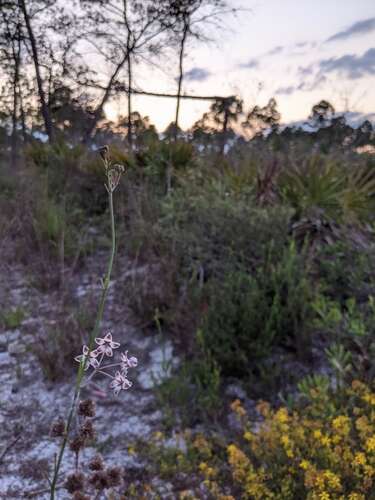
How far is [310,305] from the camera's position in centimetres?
334

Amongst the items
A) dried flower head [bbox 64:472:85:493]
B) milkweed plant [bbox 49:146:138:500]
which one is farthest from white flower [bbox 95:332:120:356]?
dried flower head [bbox 64:472:85:493]

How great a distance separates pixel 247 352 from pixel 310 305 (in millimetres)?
510

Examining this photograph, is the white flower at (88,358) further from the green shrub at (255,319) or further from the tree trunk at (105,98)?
the tree trunk at (105,98)

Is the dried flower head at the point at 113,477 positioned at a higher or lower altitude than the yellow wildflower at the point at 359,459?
higher

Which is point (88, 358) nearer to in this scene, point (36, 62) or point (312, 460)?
point (312, 460)

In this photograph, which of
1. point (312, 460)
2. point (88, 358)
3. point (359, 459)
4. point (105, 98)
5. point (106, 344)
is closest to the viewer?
point (88, 358)

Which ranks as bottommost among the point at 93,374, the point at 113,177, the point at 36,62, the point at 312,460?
the point at 312,460

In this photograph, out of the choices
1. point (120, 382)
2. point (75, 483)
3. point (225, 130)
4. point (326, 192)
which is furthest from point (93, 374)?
point (225, 130)

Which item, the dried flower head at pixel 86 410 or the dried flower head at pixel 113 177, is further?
the dried flower head at pixel 86 410

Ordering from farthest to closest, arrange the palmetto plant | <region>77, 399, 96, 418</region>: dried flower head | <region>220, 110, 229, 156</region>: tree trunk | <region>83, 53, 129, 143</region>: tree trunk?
<region>83, 53, 129, 143</region>: tree trunk
<region>220, 110, 229, 156</region>: tree trunk
the palmetto plant
<region>77, 399, 96, 418</region>: dried flower head

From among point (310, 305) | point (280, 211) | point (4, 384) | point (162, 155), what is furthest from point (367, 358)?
point (162, 155)

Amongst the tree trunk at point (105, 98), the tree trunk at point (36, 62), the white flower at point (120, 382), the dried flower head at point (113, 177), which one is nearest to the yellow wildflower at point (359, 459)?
the white flower at point (120, 382)

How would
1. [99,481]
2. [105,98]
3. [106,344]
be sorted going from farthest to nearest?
1. [105,98]
2. [99,481]
3. [106,344]

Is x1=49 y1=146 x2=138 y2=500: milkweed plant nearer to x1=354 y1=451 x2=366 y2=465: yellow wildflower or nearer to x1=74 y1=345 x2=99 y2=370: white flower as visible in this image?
x1=74 y1=345 x2=99 y2=370: white flower
